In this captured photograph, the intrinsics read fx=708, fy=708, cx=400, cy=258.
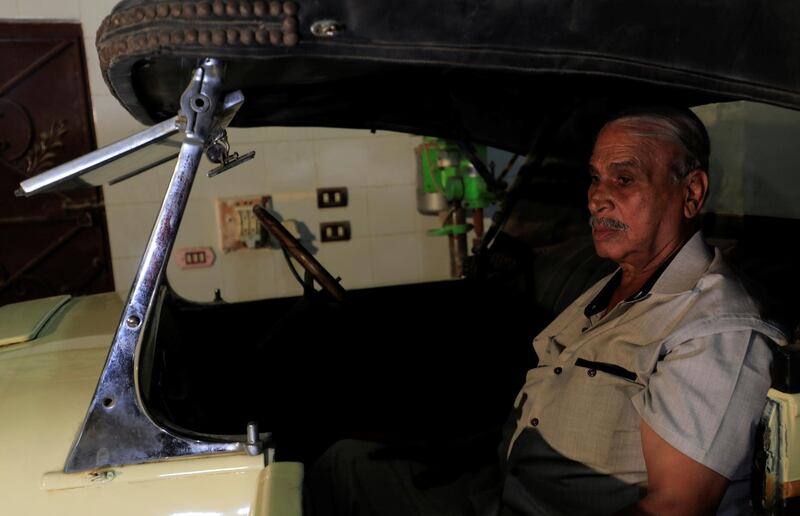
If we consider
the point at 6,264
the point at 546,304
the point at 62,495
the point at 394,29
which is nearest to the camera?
the point at 394,29

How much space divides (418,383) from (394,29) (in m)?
1.85

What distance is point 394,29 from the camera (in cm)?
107

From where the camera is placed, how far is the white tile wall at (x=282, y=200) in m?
4.66

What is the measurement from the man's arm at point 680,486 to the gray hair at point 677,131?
2.03ft

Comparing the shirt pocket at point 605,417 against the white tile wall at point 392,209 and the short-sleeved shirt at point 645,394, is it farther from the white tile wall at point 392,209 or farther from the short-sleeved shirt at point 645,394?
the white tile wall at point 392,209

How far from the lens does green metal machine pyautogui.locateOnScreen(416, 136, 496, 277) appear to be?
15.5 feet

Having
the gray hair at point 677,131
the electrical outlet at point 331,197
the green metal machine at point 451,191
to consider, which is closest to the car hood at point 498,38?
the gray hair at point 677,131

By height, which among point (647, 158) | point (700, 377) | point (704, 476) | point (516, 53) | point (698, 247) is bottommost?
point (704, 476)

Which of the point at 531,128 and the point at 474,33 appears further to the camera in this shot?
the point at 531,128

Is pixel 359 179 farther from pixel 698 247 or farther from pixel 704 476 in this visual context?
pixel 704 476

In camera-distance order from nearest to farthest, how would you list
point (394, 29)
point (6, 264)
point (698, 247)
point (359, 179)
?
point (394, 29) → point (698, 247) → point (6, 264) → point (359, 179)

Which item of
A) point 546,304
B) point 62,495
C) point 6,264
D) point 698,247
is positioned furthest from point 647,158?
point 6,264

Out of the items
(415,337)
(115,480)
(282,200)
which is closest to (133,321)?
(115,480)

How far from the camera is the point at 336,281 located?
2537mm
